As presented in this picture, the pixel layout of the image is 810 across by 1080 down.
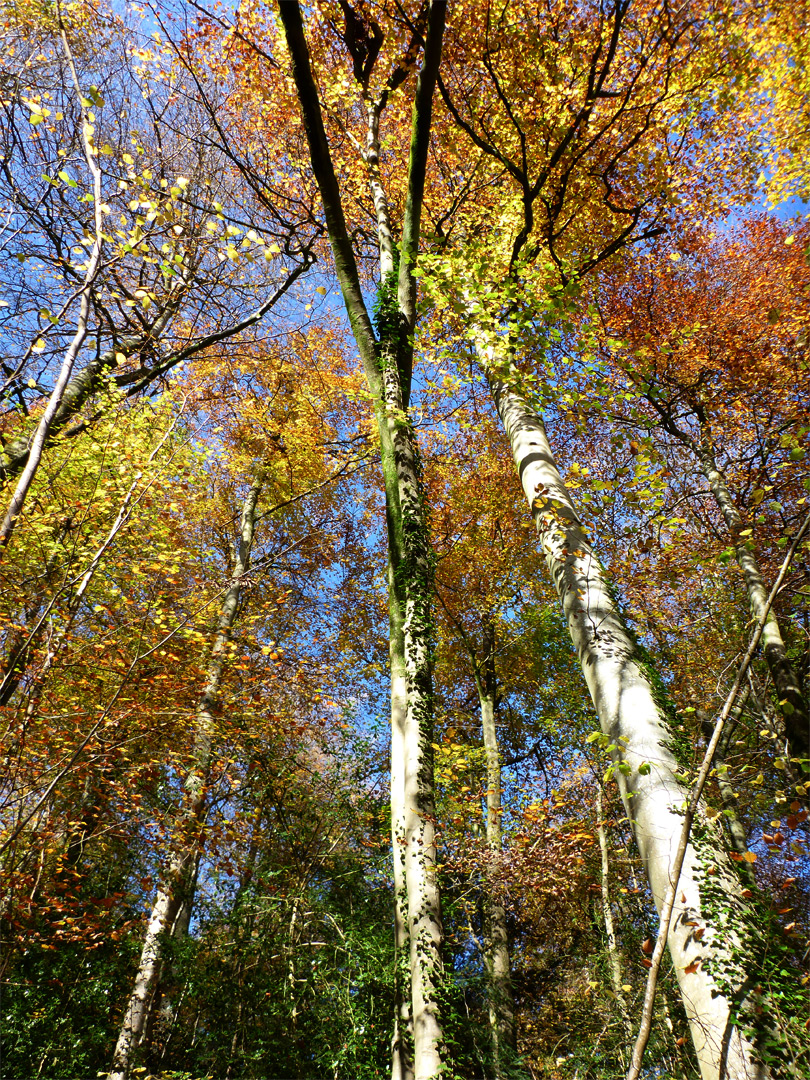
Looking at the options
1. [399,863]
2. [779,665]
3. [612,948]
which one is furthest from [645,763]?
[612,948]

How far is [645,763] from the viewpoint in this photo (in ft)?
8.82

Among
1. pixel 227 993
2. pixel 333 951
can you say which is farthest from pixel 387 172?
pixel 227 993

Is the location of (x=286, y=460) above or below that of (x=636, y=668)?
above

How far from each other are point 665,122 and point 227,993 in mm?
13945

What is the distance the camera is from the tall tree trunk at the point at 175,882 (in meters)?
5.98

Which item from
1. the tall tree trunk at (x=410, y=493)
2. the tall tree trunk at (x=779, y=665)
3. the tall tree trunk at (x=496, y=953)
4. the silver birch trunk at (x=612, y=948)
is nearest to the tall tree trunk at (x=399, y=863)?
the tall tree trunk at (x=410, y=493)

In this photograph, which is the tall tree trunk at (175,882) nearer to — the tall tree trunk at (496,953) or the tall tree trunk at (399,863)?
the tall tree trunk at (399,863)

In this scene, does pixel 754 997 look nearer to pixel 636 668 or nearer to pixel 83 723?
pixel 636 668

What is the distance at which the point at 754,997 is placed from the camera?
6.81 ft

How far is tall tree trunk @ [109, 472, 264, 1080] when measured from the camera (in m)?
5.98

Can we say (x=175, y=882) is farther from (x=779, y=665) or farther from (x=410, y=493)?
(x=779, y=665)

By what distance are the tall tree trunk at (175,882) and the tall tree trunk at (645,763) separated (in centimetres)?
329

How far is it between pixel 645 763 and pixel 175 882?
6417 mm

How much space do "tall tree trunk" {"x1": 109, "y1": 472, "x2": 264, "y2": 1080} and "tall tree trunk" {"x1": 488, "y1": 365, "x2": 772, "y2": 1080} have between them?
3.29 m
